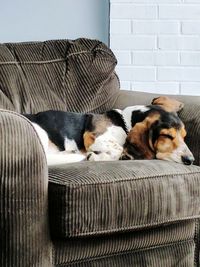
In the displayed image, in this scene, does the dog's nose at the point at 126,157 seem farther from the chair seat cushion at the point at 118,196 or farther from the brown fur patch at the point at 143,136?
the chair seat cushion at the point at 118,196

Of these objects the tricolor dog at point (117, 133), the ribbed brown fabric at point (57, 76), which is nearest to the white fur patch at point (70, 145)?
the tricolor dog at point (117, 133)

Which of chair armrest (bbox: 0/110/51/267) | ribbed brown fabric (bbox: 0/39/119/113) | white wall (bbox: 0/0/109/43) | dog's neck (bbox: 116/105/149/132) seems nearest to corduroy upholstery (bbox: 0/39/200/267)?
chair armrest (bbox: 0/110/51/267)

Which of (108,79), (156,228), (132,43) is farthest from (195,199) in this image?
(132,43)

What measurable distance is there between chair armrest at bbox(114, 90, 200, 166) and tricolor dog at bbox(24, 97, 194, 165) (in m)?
0.04

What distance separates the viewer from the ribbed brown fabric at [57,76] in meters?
2.28

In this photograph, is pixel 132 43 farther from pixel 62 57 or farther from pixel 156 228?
pixel 156 228

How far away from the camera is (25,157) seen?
1410 millimetres

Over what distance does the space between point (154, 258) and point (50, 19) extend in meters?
1.74

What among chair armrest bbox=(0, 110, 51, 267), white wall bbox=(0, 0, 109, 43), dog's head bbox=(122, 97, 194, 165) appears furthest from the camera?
white wall bbox=(0, 0, 109, 43)

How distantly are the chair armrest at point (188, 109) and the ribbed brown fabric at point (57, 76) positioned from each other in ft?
0.19

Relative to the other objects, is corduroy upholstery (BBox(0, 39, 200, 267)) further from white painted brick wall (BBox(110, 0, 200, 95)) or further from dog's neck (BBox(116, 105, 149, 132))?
white painted brick wall (BBox(110, 0, 200, 95))

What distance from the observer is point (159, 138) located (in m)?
2.04

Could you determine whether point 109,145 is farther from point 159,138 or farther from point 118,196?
point 118,196

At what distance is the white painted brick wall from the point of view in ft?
10.0
